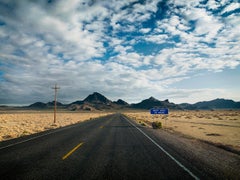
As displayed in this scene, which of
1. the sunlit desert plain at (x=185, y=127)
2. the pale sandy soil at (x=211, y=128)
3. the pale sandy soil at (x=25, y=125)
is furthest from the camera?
the pale sandy soil at (x=25, y=125)

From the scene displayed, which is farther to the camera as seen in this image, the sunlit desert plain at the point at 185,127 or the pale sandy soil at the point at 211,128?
the sunlit desert plain at the point at 185,127

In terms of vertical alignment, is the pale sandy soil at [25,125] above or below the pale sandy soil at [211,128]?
above

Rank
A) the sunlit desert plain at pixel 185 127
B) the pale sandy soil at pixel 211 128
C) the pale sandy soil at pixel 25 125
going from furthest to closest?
the pale sandy soil at pixel 25 125 → the sunlit desert plain at pixel 185 127 → the pale sandy soil at pixel 211 128

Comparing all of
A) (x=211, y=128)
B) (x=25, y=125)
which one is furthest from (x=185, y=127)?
(x=25, y=125)

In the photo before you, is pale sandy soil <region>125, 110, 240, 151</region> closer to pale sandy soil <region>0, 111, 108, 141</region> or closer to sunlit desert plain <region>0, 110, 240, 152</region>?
sunlit desert plain <region>0, 110, 240, 152</region>

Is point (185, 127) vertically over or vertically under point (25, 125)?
under

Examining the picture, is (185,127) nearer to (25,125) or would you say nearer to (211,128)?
(211,128)

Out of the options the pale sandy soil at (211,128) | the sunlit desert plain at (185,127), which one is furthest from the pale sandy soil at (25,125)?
the pale sandy soil at (211,128)

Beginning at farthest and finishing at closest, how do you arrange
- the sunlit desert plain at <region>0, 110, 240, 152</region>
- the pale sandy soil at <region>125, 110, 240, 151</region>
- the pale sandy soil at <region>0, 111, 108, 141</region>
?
the pale sandy soil at <region>0, 111, 108, 141</region> < the sunlit desert plain at <region>0, 110, 240, 152</region> < the pale sandy soil at <region>125, 110, 240, 151</region>

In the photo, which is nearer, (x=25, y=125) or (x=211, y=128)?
(x=211, y=128)

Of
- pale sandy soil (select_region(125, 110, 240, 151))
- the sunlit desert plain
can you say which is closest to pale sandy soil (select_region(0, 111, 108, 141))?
the sunlit desert plain

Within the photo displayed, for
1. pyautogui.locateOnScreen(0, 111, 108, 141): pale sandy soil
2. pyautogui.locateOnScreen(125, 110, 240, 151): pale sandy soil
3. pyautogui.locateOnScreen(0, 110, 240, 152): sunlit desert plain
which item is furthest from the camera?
pyautogui.locateOnScreen(0, 111, 108, 141): pale sandy soil

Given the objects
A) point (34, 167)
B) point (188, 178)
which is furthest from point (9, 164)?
point (188, 178)

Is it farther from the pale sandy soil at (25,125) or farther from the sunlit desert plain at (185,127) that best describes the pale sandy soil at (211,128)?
the pale sandy soil at (25,125)
